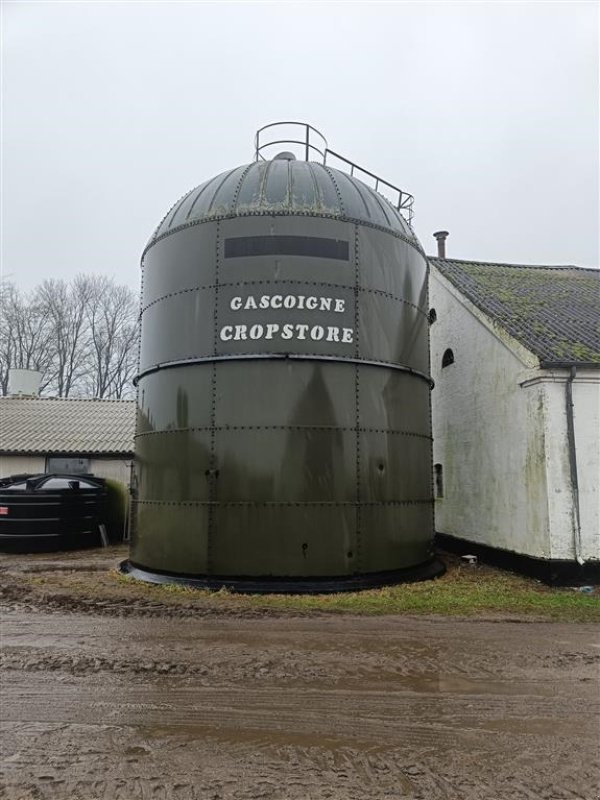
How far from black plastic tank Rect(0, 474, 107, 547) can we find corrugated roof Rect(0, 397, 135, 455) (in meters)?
3.10

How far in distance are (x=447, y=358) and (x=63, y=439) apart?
1283 cm

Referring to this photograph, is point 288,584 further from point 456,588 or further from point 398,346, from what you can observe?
point 398,346

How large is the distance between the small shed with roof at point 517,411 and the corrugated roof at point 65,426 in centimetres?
1036

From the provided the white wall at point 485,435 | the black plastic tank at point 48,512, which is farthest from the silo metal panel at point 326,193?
the black plastic tank at point 48,512

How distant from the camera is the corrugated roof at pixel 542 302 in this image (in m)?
9.65

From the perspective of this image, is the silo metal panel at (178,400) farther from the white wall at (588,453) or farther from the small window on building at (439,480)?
the small window on building at (439,480)

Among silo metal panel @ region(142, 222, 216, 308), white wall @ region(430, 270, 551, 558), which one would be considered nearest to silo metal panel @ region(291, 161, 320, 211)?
silo metal panel @ region(142, 222, 216, 308)

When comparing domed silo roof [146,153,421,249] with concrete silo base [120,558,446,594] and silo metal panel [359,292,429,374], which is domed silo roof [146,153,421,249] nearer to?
silo metal panel [359,292,429,374]

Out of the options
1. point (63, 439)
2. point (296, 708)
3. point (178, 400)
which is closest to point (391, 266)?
point (178, 400)

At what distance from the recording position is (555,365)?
9000mm

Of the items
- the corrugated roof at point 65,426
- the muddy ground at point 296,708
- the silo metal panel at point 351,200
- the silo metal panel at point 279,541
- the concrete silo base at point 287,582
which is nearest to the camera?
the muddy ground at point 296,708

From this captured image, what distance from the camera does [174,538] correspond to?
838cm

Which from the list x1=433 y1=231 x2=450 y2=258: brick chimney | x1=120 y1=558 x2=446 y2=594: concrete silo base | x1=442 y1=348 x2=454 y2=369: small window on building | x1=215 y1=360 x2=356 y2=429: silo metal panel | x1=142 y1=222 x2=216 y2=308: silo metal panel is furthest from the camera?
x1=433 y1=231 x2=450 y2=258: brick chimney

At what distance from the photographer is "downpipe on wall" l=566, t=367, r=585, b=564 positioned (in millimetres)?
8641
